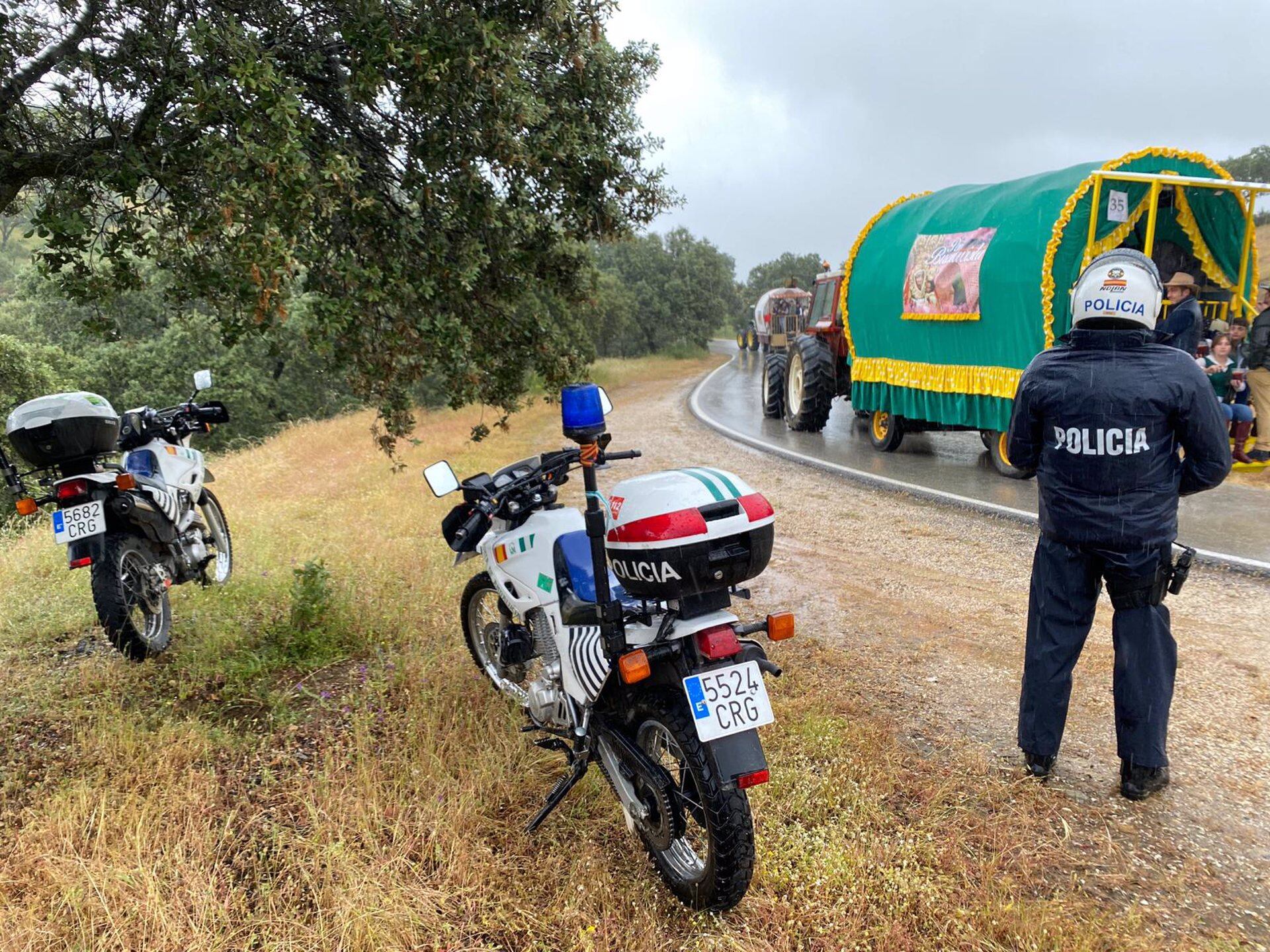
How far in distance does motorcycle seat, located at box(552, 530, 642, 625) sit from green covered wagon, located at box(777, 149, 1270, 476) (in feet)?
17.6

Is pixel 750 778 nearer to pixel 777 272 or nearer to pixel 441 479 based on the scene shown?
pixel 441 479

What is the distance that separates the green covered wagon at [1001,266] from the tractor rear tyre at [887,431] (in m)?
0.03

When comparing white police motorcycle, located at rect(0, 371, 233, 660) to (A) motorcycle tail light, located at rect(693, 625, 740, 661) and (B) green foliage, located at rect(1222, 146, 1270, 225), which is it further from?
(B) green foliage, located at rect(1222, 146, 1270, 225)

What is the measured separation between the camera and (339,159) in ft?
11.3

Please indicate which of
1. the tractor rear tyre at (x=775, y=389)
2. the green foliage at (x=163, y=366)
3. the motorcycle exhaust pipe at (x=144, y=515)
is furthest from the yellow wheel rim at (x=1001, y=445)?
the green foliage at (x=163, y=366)

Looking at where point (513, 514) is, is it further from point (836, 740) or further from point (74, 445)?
point (74, 445)

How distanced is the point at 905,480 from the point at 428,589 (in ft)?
19.7

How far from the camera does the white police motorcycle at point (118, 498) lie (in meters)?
4.49

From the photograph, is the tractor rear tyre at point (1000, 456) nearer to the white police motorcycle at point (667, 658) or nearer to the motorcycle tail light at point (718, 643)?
the white police motorcycle at point (667, 658)

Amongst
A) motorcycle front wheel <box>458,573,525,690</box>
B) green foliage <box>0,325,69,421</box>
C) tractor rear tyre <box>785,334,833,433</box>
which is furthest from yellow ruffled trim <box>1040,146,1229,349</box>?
green foliage <box>0,325,69,421</box>

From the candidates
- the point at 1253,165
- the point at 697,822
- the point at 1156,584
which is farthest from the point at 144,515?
the point at 1253,165

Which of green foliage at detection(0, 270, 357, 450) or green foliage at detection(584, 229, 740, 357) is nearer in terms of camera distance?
green foliage at detection(0, 270, 357, 450)

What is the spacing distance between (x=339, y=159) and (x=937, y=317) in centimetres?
837

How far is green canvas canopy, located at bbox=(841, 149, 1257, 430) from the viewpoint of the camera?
846 centimetres
